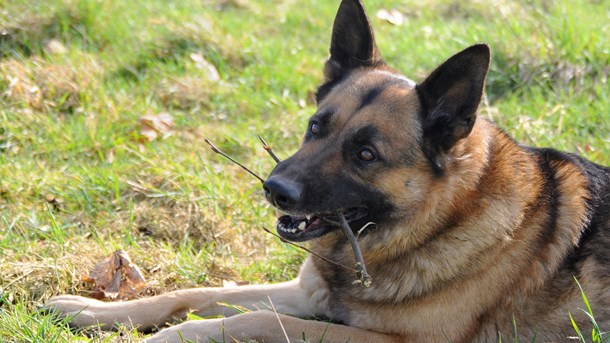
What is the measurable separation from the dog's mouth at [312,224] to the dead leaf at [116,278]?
1.01 m

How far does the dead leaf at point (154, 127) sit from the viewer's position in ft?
18.7

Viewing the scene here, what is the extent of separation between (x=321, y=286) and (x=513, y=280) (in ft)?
3.04

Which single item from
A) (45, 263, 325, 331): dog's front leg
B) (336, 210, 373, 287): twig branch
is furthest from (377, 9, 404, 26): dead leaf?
(336, 210, 373, 287): twig branch

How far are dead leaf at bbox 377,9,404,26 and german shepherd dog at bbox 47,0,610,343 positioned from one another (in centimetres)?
504

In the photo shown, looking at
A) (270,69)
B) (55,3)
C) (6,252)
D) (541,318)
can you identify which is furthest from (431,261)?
(55,3)

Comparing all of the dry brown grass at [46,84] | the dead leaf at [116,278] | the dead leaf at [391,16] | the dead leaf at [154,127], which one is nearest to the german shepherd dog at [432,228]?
the dead leaf at [116,278]

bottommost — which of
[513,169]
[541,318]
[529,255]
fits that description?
[541,318]

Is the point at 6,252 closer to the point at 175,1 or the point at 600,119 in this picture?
the point at 600,119

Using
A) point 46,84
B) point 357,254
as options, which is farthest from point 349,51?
point 46,84

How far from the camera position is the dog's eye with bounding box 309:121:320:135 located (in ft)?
12.3

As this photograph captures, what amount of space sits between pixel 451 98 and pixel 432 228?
1.98ft

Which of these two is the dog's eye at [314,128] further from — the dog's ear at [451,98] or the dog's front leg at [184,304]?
the dog's front leg at [184,304]

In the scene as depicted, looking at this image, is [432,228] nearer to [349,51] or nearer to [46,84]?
[349,51]

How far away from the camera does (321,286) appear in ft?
12.8
